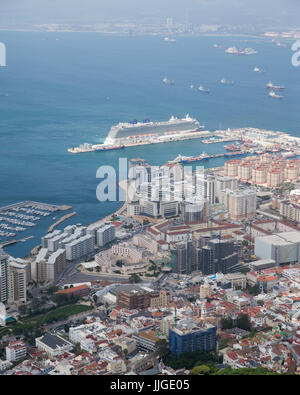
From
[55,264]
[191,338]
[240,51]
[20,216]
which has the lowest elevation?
[20,216]

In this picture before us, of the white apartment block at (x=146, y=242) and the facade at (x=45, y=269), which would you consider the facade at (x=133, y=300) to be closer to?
the facade at (x=45, y=269)

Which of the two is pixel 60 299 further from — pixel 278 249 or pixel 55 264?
pixel 278 249

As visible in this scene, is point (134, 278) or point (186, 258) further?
point (186, 258)

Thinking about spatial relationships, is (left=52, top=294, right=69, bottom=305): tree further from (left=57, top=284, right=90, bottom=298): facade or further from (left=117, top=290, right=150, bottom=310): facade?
(left=117, top=290, right=150, bottom=310): facade

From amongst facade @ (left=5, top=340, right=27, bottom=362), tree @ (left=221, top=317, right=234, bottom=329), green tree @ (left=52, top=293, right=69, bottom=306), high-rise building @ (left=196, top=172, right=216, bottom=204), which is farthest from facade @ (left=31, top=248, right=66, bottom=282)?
high-rise building @ (left=196, top=172, right=216, bottom=204)

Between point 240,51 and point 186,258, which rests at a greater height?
point 240,51

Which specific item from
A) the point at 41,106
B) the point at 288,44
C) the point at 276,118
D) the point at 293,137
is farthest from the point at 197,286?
the point at 288,44

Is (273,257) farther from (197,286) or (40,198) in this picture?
(40,198)

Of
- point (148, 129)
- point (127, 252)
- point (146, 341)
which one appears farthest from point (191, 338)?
point (148, 129)
